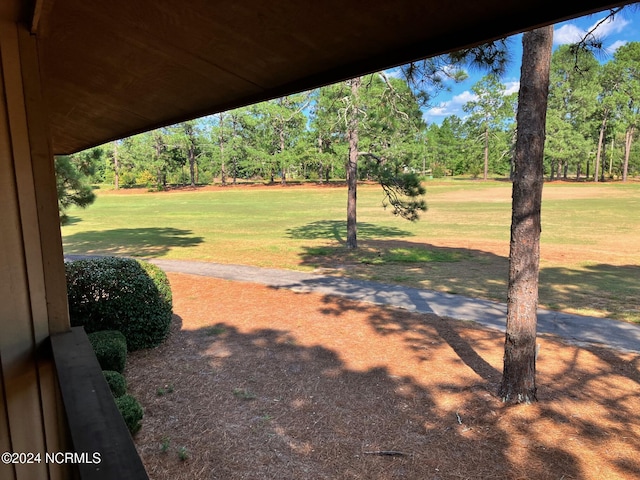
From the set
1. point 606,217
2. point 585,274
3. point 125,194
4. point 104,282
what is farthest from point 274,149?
point 104,282

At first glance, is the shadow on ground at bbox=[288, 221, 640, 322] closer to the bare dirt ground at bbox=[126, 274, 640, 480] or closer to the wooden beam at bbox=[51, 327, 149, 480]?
the bare dirt ground at bbox=[126, 274, 640, 480]

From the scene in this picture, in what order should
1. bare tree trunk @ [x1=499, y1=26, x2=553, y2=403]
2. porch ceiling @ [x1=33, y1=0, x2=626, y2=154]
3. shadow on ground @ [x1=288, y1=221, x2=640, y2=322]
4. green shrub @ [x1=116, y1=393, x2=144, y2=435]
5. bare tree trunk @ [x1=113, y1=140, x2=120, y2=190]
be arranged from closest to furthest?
porch ceiling @ [x1=33, y1=0, x2=626, y2=154] < green shrub @ [x1=116, y1=393, x2=144, y2=435] < bare tree trunk @ [x1=499, y1=26, x2=553, y2=403] < shadow on ground @ [x1=288, y1=221, x2=640, y2=322] < bare tree trunk @ [x1=113, y1=140, x2=120, y2=190]

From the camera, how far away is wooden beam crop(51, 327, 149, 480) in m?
0.92

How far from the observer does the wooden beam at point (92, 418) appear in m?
0.92

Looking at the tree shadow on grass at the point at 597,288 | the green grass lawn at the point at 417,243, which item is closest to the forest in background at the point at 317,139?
the green grass lawn at the point at 417,243

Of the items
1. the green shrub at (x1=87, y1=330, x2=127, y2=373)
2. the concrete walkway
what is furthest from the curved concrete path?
the green shrub at (x1=87, y1=330, x2=127, y2=373)

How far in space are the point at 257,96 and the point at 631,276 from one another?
10.4 m

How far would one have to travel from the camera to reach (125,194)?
141 feet

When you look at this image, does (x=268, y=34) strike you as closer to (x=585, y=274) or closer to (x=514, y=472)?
(x=514, y=472)

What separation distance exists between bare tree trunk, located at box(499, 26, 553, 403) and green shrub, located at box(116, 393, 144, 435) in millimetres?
3242

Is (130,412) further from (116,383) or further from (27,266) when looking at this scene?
(27,266)

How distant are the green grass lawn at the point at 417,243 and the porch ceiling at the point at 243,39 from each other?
22.4 feet

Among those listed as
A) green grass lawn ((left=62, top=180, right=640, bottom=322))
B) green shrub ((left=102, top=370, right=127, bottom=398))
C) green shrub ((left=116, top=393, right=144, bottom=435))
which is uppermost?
green shrub ((left=102, top=370, right=127, bottom=398))

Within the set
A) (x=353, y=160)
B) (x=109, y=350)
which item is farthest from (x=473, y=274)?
(x=109, y=350)
